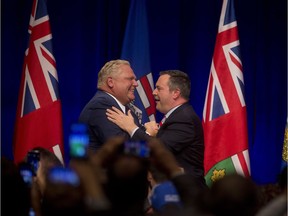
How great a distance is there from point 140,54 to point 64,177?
Answer: 3.71m

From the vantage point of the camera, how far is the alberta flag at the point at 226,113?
5770 millimetres

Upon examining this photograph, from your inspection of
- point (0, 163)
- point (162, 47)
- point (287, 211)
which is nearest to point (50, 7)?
point (162, 47)

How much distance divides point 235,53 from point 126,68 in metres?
1.30

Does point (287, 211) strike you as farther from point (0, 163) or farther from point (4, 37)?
point (4, 37)

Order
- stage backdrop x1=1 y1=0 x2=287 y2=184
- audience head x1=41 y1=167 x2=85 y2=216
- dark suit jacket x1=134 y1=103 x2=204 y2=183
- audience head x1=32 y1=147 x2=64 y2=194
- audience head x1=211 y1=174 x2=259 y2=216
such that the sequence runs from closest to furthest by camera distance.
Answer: audience head x1=41 y1=167 x2=85 y2=216 < audience head x1=211 y1=174 x2=259 y2=216 < audience head x1=32 y1=147 x2=64 y2=194 < dark suit jacket x1=134 y1=103 x2=204 y2=183 < stage backdrop x1=1 y1=0 x2=287 y2=184

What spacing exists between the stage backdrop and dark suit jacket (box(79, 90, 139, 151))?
1598 millimetres

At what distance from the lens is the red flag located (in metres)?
5.54

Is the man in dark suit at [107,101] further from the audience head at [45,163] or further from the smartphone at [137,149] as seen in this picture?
the smartphone at [137,149]

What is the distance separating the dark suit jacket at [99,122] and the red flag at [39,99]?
3.07 feet

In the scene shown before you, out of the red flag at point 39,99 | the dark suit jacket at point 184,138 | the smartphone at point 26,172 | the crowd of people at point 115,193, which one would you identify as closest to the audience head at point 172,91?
the dark suit jacket at point 184,138

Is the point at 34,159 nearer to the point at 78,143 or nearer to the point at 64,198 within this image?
the point at 78,143

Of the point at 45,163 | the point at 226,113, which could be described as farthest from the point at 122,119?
the point at 226,113

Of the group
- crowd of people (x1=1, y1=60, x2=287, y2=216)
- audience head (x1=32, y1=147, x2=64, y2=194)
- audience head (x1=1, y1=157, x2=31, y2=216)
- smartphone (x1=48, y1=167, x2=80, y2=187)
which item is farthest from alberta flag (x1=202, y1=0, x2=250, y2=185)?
smartphone (x1=48, y1=167, x2=80, y2=187)

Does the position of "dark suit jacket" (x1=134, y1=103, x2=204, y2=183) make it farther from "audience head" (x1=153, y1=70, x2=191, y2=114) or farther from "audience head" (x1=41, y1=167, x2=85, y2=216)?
"audience head" (x1=41, y1=167, x2=85, y2=216)
